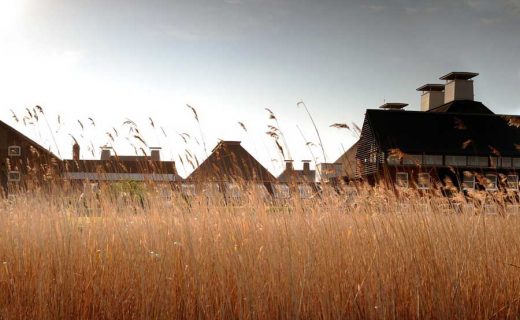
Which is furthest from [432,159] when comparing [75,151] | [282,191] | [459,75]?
[75,151]

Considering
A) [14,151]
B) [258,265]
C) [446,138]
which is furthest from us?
[14,151]

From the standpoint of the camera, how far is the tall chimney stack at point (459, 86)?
1126 inches

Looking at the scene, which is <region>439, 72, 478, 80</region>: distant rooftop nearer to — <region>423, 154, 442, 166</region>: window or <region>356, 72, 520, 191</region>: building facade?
<region>356, 72, 520, 191</region>: building facade

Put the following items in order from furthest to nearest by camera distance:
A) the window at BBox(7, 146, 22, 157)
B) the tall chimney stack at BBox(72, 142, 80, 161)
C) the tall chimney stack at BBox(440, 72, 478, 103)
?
the window at BBox(7, 146, 22, 157), the tall chimney stack at BBox(440, 72, 478, 103), the tall chimney stack at BBox(72, 142, 80, 161)

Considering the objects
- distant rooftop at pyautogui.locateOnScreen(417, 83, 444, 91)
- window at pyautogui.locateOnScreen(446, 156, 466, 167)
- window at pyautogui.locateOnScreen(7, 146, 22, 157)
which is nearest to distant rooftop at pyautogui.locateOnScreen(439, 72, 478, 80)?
distant rooftop at pyautogui.locateOnScreen(417, 83, 444, 91)

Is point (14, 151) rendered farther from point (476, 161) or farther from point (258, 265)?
point (258, 265)

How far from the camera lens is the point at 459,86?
28812 millimetres

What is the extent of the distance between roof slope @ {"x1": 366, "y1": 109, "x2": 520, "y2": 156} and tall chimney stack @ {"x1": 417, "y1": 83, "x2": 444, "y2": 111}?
9.18 ft

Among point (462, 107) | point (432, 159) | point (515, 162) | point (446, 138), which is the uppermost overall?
point (462, 107)

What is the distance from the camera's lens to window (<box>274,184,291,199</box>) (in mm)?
4499

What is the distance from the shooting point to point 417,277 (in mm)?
3521

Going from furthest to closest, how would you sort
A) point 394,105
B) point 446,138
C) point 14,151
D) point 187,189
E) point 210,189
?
point 14,151, point 394,105, point 446,138, point 187,189, point 210,189

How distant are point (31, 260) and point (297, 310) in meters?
1.99

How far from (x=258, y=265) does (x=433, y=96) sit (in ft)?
95.3
